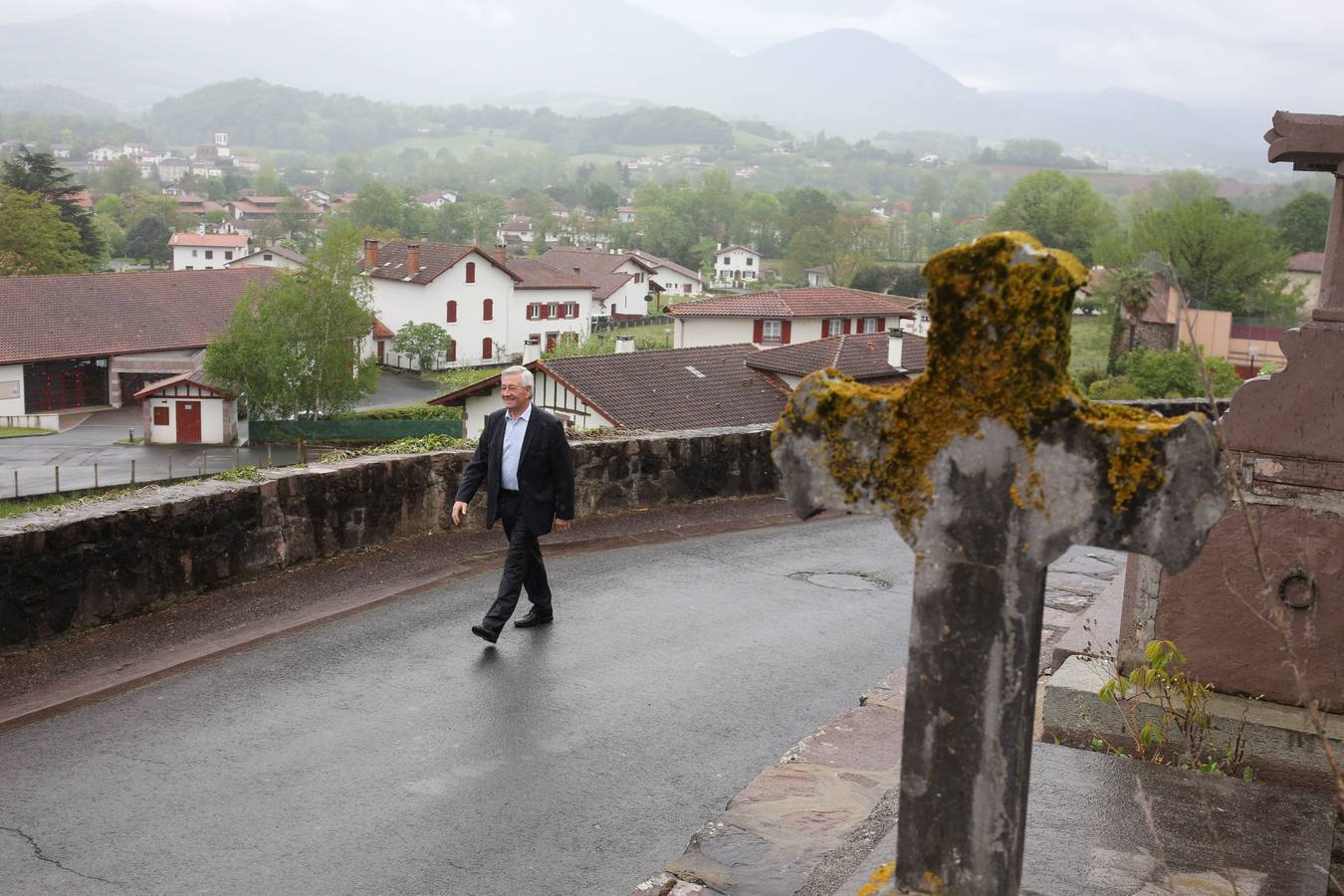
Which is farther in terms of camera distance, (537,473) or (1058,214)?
(1058,214)

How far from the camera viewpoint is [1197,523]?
3.03 metres

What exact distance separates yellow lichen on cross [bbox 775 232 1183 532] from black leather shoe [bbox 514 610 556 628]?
4.89 meters

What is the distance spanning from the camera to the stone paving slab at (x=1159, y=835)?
12.4 feet

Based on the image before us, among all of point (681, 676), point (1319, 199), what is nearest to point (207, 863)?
point (681, 676)

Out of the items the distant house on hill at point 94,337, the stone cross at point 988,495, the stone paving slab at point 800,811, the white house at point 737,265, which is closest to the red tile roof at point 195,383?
the distant house on hill at point 94,337

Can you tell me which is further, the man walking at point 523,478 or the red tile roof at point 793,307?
the red tile roof at point 793,307

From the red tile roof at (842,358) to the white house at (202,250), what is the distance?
100 metres

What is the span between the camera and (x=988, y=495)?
10.3 feet

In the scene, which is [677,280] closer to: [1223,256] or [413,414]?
[1223,256]

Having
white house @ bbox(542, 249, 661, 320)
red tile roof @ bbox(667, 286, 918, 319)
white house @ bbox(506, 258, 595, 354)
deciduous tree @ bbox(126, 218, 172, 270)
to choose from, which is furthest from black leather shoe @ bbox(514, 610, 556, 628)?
deciduous tree @ bbox(126, 218, 172, 270)

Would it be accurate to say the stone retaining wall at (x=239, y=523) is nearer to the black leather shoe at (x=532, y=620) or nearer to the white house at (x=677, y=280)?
the black leather shoe at (x=532, y=620)

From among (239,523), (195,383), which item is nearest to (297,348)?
(195,383)

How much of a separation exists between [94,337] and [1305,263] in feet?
262

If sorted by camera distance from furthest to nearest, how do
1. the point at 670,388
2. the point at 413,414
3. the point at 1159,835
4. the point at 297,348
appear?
the point at 297,348, the point at 413,414, the point at 670,388, the point at 1159,835
